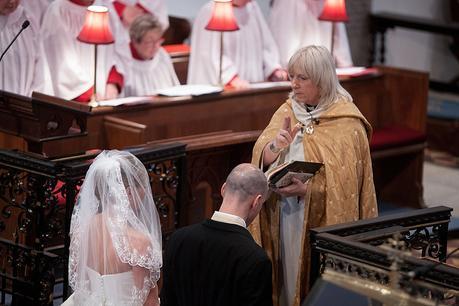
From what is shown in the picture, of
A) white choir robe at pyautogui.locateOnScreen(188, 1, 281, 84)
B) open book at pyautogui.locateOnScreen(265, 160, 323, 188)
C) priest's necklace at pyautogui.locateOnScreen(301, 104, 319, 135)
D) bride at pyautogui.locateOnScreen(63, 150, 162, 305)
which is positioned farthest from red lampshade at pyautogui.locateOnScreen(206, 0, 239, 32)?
bride at pyautogui.locateOnScreen(63, 150, 162, 305)

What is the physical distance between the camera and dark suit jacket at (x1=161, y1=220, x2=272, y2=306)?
5.00 metres

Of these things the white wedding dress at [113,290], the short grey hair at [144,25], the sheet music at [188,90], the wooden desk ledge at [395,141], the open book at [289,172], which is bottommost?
the wooden desk ledge at [395,141]

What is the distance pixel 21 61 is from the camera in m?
9.51

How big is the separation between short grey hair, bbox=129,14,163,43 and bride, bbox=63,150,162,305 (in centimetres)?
440

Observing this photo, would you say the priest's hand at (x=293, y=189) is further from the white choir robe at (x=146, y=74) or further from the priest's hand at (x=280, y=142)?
the white choir robe at (x=146, y=74)

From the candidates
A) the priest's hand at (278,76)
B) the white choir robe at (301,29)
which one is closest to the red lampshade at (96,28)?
the priest's hand at (278,76)

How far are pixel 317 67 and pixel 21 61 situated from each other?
3957 millimetres

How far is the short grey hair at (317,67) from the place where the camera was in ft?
20.5

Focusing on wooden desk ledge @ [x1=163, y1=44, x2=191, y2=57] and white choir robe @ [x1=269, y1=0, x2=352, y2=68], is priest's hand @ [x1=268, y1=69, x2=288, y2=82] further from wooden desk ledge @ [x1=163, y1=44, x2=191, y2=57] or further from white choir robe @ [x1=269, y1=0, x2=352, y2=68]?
wooden desk ledge @ [x1=163, y1=44, x2=191, y2=57]

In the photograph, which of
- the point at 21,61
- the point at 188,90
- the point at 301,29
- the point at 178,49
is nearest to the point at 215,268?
the point at 188,90

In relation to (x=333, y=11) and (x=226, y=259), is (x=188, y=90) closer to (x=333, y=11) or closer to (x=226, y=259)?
(x=333, y=11)

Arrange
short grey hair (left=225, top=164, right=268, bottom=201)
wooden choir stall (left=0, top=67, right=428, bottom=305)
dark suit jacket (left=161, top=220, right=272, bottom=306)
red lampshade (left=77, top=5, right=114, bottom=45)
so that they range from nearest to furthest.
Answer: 1. dark suit jacket (left=161, top=220, right=272, bottom=306)
2. short grey hair (left=225, top=164, right=268, bottom=201)
3. wooden choir stall (left=0, top=67, right=428, bottom=305)
4. red lampshade (left=77, top=5, right=114, bottom=45)

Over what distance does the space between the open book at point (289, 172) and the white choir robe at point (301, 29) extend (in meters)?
5.31

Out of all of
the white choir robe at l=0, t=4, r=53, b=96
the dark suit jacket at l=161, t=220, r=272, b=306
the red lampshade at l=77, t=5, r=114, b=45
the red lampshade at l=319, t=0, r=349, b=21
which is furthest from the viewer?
the red lampshade at l=319, t=0, r=349, b=21
